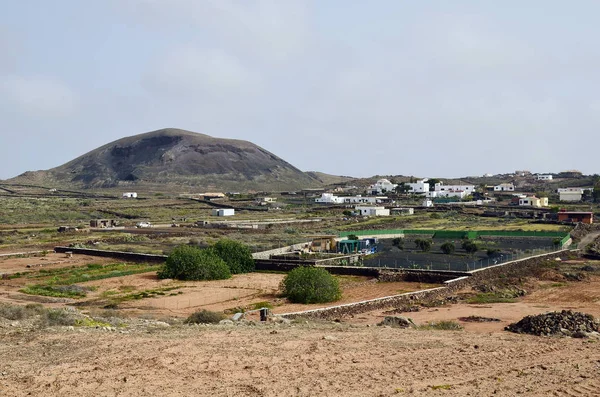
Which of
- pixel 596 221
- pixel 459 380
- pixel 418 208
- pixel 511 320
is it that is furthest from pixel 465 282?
pixel 418 208

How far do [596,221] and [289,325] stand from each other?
73255 mm

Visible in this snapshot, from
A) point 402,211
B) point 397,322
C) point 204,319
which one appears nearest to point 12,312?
point 204,319

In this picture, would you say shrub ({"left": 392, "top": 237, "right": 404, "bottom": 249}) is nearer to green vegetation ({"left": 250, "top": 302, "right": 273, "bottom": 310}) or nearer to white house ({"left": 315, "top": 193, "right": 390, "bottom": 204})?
green vegetation ({"left": 250, "top": 302, "right": 273, "bottom": 310})

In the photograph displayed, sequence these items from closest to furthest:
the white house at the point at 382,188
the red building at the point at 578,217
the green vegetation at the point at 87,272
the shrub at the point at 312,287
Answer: the shrub at the point at 312,287
the green vegetation at the point at 87,272
the red building at the point at 578,217
the white house at the point at 382,188

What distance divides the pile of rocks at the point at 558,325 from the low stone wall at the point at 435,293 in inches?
303

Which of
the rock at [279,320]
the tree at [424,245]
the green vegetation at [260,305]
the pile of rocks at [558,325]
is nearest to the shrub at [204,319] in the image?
the rock at [279,320]

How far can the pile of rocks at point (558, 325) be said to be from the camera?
20.1 metres

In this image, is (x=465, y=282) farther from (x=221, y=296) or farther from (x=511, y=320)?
(x=221, y=296)

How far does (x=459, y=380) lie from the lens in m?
13.2

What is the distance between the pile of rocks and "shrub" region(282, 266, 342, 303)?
1081 cm

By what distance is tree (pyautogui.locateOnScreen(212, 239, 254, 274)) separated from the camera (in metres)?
42.8

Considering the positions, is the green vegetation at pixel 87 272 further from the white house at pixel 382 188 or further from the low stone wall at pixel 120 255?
the white house at pixel 382 188

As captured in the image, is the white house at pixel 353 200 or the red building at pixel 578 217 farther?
the white house at pixel 353 200

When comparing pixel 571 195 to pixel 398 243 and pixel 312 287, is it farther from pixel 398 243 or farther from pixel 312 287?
pixel 312 287
